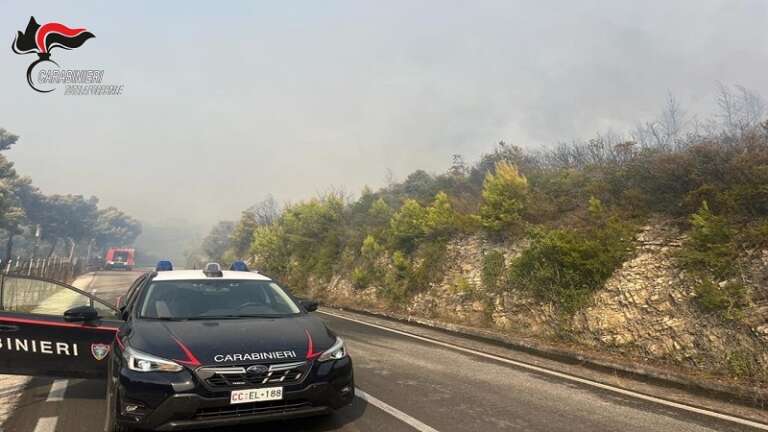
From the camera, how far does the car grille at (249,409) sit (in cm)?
361

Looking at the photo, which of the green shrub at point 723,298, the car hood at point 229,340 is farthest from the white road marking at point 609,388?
the car hood at point 229,340

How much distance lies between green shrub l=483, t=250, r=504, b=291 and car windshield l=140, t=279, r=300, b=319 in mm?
8031

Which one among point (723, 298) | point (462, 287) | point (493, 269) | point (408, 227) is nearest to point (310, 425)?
point (723, 298)

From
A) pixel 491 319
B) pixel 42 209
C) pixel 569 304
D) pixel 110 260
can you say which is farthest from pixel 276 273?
pixel 42 209

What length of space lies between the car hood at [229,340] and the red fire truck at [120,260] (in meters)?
55.5

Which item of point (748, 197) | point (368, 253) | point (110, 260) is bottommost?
point (110, 260)

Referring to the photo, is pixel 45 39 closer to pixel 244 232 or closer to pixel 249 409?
pixel 249 409

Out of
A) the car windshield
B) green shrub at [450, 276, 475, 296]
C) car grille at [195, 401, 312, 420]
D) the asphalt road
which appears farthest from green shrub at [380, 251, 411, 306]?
car grille at [195, 401, 312, 420]

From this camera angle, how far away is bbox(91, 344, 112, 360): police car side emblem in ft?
16.4

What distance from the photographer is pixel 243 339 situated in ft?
13.4

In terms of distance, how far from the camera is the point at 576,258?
389 inches

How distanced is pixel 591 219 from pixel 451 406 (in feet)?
24.5

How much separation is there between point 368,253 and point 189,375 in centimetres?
1560

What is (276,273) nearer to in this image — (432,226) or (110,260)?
(432,226)
